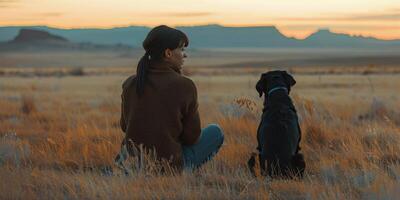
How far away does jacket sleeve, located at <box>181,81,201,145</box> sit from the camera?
215 inches

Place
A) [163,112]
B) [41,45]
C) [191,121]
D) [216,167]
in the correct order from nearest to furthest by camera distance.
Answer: [163,112] < [191,121] < [216,167] < [41,45]

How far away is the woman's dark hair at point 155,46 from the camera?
5344 mm

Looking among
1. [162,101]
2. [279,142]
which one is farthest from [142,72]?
[279,142]

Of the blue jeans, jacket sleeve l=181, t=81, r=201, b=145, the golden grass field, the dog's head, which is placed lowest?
the golden grass field

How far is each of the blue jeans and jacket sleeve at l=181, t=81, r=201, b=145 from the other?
13 centimetres

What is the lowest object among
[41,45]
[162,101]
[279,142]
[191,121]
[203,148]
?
[41,45]

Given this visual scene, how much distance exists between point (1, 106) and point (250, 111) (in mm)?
5529

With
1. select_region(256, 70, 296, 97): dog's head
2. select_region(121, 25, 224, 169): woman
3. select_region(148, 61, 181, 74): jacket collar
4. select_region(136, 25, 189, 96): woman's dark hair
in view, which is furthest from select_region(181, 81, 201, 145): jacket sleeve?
select_region(256, 70, 296, 97): dog's head

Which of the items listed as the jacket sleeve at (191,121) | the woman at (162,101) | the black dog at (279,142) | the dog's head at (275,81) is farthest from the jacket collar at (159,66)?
the dog's head at (275,81)

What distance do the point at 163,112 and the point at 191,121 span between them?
0.86 feet

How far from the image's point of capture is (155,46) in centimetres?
539

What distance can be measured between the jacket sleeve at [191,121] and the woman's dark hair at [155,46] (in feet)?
1.19

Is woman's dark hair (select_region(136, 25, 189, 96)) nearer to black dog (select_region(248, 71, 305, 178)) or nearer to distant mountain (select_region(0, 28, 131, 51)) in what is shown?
black dog (select_region(248, 71, 305, 178))

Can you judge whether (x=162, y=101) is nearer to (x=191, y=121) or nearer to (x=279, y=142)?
(x=191, y=121)
